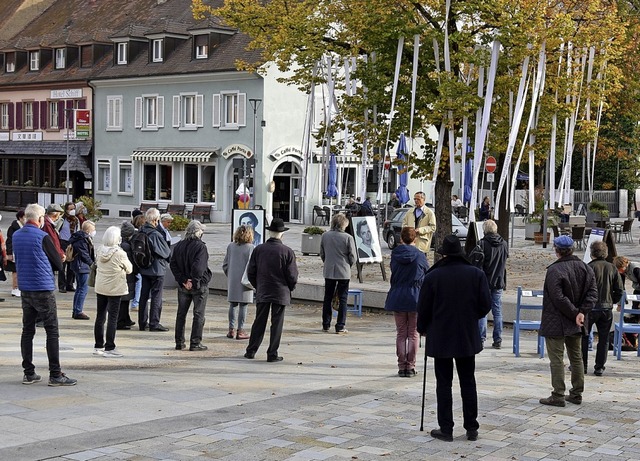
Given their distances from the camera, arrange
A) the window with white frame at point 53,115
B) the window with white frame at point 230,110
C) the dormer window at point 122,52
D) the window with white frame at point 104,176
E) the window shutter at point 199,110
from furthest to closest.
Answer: the window with white frame at point 53,115, the window with white frame at point 104,176, the dormer window at point 122,52, the window shutter at point 199,110, the window with white frame at point 230,110

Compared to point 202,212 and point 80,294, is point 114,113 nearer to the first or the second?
point 202,212

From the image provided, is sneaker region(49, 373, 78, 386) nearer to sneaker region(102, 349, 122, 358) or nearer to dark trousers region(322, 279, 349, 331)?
sneaker region(102, 349, 122, 358)

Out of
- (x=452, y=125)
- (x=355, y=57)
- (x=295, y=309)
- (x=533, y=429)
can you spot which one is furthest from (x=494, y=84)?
(x=533, y=429)

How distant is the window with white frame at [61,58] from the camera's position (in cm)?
5994

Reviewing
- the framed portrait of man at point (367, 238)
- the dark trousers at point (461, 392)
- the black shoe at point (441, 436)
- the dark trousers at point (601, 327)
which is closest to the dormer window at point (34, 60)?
the framed portrait of man at point (367, 238)

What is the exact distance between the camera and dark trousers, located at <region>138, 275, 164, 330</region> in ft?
53.6

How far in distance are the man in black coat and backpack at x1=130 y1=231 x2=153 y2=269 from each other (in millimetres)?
7175

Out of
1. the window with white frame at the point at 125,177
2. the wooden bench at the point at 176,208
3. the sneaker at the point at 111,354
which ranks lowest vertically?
the sneaker at the point at 111,354

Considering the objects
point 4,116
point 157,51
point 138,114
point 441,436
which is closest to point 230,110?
point 157,51

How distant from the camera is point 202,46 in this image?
52.3 meters

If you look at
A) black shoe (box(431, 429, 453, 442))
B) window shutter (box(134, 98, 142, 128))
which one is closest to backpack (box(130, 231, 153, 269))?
black shoe (box(431, 429, 453, 442))

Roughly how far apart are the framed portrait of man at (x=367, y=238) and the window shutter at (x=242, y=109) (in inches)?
1108

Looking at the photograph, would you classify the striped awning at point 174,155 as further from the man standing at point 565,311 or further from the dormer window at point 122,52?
the man standing at point 565,311

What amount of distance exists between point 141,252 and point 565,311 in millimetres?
7062
